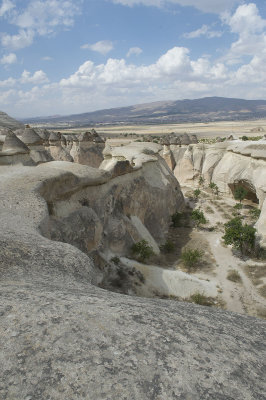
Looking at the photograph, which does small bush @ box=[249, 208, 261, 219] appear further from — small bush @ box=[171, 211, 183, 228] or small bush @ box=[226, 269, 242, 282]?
small bush @ box=[226, 269, 242, 282]

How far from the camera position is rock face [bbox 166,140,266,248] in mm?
19531

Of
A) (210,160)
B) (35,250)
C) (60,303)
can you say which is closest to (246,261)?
(35,250)

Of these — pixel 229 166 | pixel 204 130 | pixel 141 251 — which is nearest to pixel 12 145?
pixel 141 251

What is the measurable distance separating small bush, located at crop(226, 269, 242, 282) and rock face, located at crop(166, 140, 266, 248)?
2364 millimetres

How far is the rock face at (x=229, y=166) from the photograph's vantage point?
64.1 ft

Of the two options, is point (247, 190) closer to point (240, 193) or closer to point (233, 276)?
point (240, 193)

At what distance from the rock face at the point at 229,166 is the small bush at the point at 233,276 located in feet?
7.76

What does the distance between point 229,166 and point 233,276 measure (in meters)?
13.1

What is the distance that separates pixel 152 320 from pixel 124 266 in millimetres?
9097

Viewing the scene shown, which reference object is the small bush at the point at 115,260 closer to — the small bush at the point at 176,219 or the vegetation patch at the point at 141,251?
the vegetation patch at the point at 141,251

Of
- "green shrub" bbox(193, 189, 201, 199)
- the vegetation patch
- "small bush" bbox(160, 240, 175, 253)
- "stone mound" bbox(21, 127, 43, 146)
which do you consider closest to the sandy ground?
"green shrub" bbox(193, 189, 201, 199)

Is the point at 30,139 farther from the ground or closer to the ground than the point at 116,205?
farther from the ground

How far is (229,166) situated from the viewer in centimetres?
2478

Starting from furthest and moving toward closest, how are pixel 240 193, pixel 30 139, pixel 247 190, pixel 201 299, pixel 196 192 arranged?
pixel 196 192, pixel 247 190, pixel 240 193, pixel 30 139, pixel 201 299
